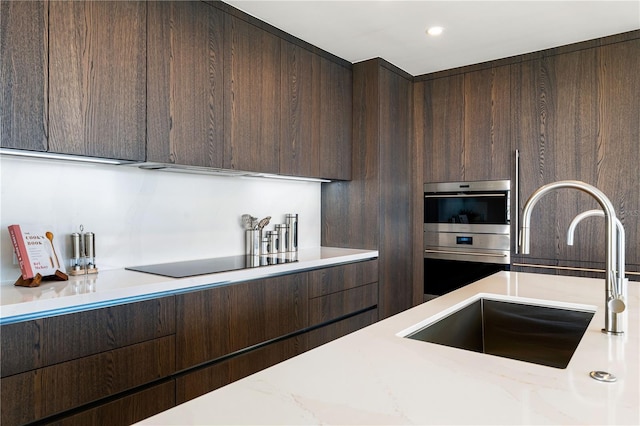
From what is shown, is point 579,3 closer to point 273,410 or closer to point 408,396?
point 408,396

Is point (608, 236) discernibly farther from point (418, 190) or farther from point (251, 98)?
point (418, 190)

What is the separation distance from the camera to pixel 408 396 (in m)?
0.76

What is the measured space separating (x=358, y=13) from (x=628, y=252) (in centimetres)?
242

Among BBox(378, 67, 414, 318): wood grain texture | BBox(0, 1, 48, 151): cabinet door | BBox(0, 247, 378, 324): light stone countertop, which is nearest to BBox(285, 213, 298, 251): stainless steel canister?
BBox(378, 67, 414, 318): wood grain texture

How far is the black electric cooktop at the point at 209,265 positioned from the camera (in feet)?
6.81

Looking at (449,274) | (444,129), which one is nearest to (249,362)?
(449,274)

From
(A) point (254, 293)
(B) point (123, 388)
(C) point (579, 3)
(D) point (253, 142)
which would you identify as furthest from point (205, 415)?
(C) point (579, 3)

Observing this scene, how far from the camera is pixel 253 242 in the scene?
9.45 feet

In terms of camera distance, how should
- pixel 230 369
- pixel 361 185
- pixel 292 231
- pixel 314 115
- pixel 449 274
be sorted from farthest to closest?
pixel 449 274 → pixel 361 185 → pixel 292 231 → pixel 314 115 → pixel 230 369

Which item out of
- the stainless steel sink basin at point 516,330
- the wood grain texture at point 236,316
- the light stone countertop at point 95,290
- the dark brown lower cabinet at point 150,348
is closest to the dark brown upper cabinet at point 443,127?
the dark brown lower cabinet at point 150,348

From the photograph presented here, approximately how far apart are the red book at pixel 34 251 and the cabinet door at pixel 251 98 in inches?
38.5

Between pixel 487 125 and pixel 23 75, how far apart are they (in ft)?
10.3

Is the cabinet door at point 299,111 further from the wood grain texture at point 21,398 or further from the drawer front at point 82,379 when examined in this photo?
the wood grain texture at point 21,398

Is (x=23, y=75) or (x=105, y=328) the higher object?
(x=23, y=75)
